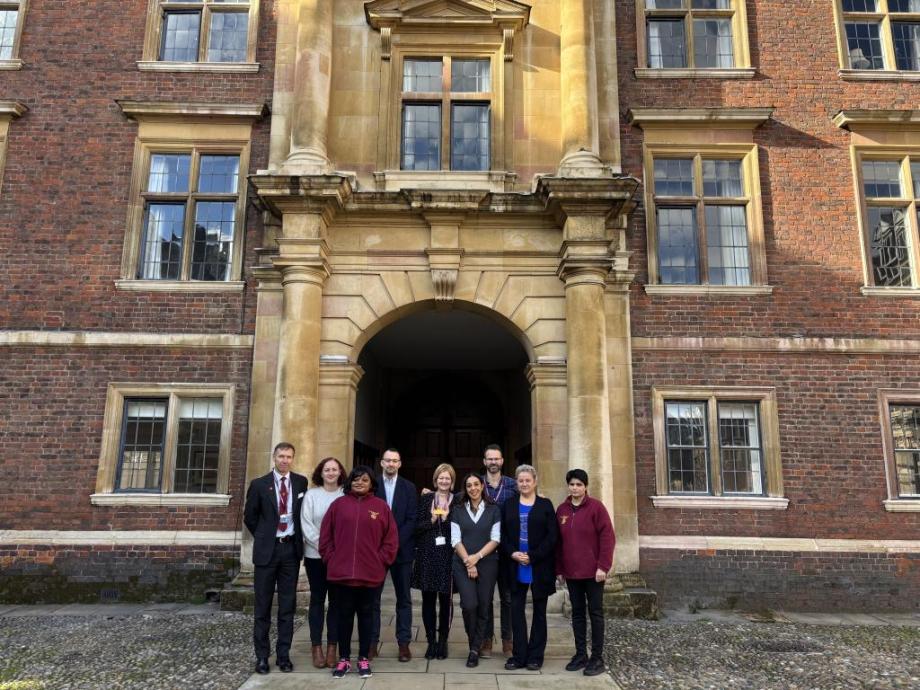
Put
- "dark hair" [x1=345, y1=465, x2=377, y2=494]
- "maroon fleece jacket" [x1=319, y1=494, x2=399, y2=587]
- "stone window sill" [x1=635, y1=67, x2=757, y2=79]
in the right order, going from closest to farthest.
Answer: "maroon fleece jacket" [x1=319, y1=494, x2=399, y2=587] → "dark hair" [x1=345, y1=465, x2=377, y2=494] → "stone window sill" [x1=635, y1=67, x2=757, y2=79]

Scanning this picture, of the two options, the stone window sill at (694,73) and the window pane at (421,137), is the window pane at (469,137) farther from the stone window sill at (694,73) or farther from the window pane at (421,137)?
the stone window sill at (694,73)

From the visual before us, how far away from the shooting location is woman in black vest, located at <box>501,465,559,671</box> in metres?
6.14

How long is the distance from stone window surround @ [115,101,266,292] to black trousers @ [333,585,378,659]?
6145mm

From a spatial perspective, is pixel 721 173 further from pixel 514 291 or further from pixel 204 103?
pixel 204 103

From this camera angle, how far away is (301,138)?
33.4 feet

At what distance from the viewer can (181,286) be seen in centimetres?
1045

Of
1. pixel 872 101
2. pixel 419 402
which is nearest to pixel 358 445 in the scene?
pixel 419 402

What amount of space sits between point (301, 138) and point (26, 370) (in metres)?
5.24

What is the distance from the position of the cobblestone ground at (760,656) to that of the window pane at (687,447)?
1972mm

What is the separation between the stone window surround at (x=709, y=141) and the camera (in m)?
10.6

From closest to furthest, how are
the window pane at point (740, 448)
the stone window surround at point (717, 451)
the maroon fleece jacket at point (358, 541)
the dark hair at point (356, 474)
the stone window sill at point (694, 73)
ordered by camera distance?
the maroon fleece jacket at point (358, 541)
the dark hair at point (356, 474)
the stone window surround at point (717, 451)
the window pane at point (740, 448)
the stone window sill at point (694, 73)

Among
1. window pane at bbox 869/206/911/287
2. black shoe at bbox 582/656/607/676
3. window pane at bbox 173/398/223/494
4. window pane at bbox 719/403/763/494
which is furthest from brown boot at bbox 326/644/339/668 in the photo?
window pane at bbox 869/206/911/287

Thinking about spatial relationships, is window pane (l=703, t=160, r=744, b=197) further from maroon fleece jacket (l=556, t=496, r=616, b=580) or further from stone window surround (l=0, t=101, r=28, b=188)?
stone window surround (l=0, t=101, r=28, b=188)

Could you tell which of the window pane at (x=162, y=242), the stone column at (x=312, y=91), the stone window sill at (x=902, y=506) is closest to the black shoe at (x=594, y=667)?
the stone window sill at (x=902, y=506)
